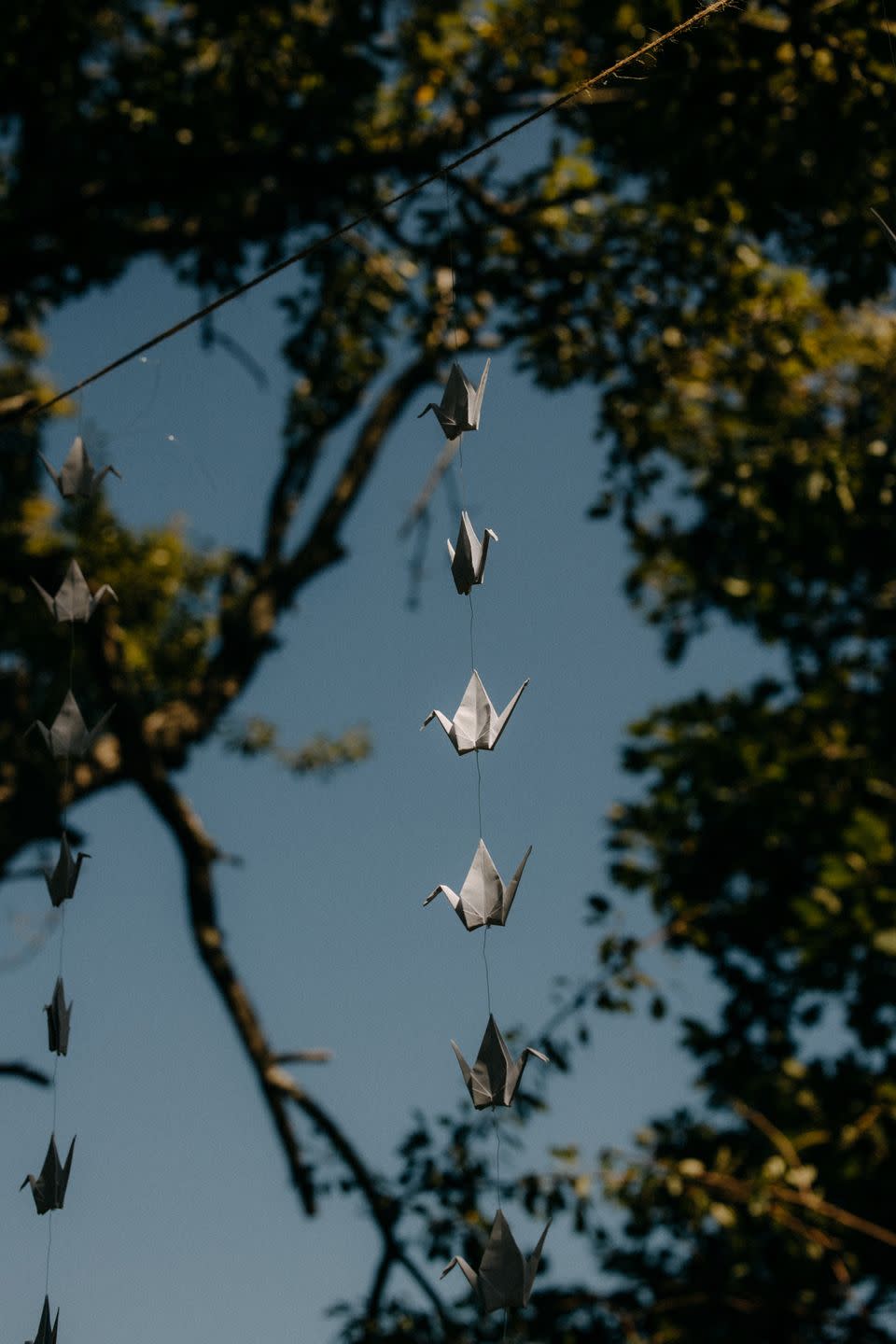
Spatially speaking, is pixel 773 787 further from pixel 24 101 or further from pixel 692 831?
pixel 24 101

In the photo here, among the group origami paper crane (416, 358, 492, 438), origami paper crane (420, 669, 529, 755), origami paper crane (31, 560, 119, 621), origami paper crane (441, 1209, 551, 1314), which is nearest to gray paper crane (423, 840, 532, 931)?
origami paper crane (420, 669, 529, 755)

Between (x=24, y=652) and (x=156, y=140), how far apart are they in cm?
313

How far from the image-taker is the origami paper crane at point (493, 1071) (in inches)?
50.3

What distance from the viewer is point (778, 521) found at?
393 centimetres

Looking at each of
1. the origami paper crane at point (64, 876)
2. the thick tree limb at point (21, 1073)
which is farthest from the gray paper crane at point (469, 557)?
the thick tree limb at point (21, 1073)

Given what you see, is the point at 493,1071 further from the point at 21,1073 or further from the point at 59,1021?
the point at 21,1073

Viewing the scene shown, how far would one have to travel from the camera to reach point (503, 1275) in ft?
4.01

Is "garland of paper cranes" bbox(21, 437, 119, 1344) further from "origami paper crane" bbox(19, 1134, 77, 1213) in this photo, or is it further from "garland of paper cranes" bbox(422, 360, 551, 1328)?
"garland of paper cranes" bbox(422, 360, 551, 1328)

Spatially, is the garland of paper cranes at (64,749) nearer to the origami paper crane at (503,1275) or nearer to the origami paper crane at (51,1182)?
the origami paper crane at (51,1182)

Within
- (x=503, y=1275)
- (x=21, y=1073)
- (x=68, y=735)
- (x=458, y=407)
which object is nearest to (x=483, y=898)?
(x=503, y=1275)


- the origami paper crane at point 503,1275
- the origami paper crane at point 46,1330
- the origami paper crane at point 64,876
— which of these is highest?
the origami paper crane at point 64,876

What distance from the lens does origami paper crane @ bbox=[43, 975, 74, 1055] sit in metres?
1.62

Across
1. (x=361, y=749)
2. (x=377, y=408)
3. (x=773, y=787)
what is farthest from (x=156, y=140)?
(x=361, y=749)

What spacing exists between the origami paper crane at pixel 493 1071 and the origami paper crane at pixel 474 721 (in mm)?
325
